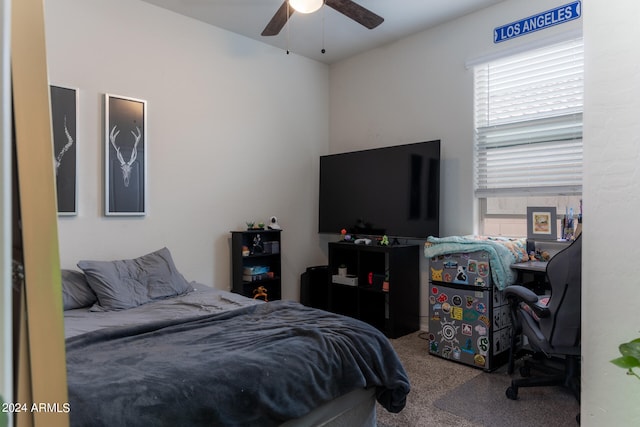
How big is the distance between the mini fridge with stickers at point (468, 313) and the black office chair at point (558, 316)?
0.32 m

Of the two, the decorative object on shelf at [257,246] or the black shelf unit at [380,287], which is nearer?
the black shelf unit at [380,287]

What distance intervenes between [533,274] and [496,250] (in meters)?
0.54

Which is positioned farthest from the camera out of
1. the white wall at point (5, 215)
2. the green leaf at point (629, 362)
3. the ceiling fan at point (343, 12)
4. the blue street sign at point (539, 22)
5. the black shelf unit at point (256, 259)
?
the black shelf unit at point (256, 259)

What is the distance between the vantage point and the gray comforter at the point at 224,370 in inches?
54.4

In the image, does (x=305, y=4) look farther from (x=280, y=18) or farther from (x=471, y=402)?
(x=471, y=402)

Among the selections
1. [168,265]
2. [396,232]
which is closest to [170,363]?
[168,265]

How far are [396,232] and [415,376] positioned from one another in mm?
1406

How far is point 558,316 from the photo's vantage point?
230cm

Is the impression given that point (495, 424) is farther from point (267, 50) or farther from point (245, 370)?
point (267, 50)

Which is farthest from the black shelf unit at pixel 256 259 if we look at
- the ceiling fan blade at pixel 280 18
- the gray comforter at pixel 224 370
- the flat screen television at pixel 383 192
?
the ceiling fan blade at pixel 280 18

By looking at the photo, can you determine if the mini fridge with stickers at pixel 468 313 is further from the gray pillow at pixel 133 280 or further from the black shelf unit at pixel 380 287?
the gray pillow at pixel 133 280

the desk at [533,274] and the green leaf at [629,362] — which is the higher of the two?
the green leaf at [629,362]

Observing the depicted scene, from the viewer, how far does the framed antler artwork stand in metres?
2.96

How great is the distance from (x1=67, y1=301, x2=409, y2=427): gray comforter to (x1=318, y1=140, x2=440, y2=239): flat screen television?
5.78 ft
